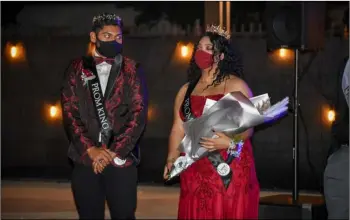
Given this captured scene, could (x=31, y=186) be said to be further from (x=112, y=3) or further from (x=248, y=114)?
(x=248, y=114)

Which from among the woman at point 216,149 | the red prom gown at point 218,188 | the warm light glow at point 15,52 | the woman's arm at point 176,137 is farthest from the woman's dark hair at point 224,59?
the warm light glow at point 15,52

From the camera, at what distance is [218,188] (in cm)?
389

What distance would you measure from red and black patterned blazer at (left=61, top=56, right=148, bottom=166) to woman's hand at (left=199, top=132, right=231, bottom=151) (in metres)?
0.38

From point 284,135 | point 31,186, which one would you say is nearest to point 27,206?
point 31,186

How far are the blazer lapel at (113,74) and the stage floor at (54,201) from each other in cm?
277

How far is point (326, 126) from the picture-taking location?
7227 millimetres

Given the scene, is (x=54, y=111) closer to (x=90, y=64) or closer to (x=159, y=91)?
(x=159, y=91)

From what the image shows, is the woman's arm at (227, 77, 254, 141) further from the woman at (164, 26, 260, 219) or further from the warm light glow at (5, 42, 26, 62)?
the warm light glow at (5, 42, 26, 62)

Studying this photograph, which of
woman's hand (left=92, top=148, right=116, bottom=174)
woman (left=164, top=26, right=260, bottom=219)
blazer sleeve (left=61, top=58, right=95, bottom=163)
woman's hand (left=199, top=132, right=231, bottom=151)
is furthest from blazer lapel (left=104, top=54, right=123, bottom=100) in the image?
woman's hand (left=199, top=132, right=231, bottom=151)

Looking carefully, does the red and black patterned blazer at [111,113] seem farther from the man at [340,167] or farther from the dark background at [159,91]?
the dark background at [159,91]

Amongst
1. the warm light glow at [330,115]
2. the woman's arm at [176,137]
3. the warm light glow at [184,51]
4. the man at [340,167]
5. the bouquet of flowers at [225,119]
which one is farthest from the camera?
the warm light glow at [184,51]

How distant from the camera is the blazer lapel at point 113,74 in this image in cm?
377

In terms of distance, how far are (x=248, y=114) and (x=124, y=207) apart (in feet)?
2.82

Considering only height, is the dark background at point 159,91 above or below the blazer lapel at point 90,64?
below
